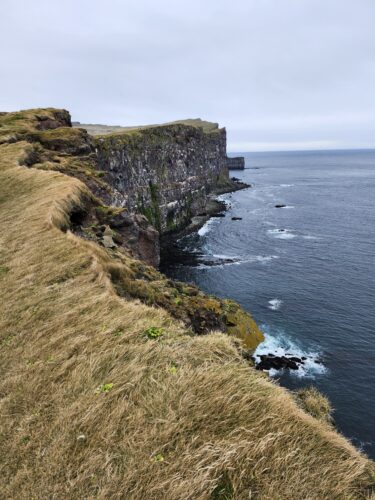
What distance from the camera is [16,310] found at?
1148 cm

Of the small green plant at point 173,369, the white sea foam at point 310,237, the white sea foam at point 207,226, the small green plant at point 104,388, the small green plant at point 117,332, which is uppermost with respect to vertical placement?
the small green plant at point 173,369

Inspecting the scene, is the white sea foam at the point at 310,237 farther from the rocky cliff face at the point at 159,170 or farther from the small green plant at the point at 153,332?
the small green plant at the point at 153,332

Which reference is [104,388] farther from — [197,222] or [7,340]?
[197,222]

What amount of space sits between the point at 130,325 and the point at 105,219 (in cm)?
2076

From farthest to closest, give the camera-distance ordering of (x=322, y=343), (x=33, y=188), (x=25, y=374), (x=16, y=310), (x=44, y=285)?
1. (x=322, y=343)
2. (x=33, y=188)
3. (x=44, y=285)
4. (x=16, y=310)
5. (x=25, y=374)

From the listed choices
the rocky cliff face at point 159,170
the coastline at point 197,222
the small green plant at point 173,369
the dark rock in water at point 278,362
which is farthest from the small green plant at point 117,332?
the coastline at point 197,222

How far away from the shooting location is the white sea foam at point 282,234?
8900 centimetres

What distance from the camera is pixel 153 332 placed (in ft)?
31.1

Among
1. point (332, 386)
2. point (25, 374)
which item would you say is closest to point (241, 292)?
point (332, 386)

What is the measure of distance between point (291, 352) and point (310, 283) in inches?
822

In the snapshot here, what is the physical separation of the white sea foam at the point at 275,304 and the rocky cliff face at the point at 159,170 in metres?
31.5

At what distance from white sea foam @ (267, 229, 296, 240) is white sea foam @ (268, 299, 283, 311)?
122ft

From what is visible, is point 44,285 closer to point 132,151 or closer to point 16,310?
point 16,310

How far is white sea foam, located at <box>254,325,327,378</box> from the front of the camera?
38.8m
